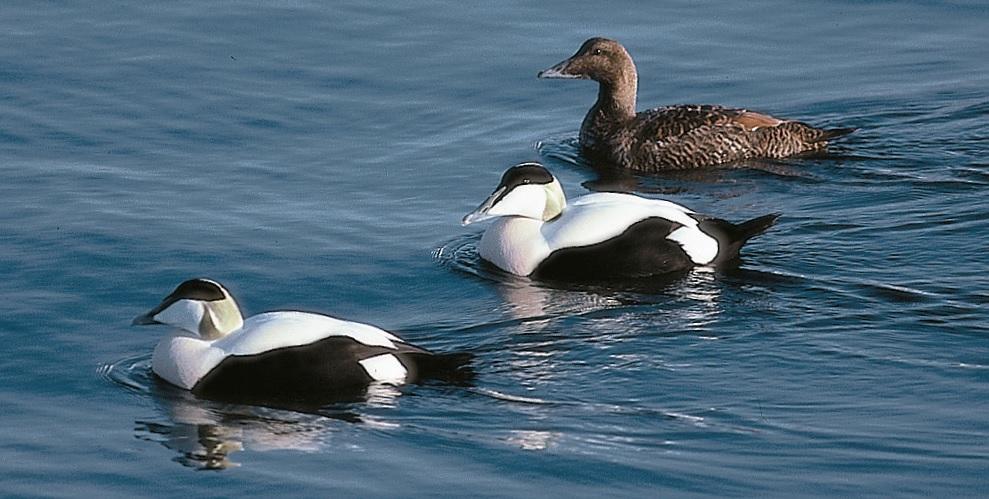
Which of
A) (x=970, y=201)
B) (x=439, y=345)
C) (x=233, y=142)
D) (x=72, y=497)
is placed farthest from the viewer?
(x=233, y=142)

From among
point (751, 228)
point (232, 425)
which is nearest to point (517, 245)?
point (751, 228)

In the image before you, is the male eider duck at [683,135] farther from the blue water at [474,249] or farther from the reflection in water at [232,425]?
the reflection in water at [232,425]

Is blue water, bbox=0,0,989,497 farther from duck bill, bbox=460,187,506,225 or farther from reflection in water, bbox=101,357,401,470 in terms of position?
duck bill, bbox=460,187,506,225

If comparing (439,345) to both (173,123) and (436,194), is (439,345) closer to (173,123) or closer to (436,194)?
(436,194)

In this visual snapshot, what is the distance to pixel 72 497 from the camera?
25.0 feet

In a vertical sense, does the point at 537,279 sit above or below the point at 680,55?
below

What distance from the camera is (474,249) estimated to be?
35.9 ft

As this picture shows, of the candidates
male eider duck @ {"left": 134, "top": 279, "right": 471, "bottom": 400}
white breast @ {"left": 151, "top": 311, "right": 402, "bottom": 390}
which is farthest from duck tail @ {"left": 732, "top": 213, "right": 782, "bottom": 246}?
white breast @ {"left": 151, "top": 311, "right": 402, "bottom": 390}

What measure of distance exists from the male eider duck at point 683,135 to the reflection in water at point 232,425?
460cm

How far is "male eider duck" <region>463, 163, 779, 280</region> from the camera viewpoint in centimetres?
1026

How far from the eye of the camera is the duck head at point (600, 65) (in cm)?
1332

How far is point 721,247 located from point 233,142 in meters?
3.78

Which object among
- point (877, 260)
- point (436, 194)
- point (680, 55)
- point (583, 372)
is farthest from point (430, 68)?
point (583, 372)

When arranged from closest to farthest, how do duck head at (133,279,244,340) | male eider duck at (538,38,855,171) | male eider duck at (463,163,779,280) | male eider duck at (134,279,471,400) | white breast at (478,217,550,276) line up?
male eider duck at (134,279,471,400), duck head at (133,279,244,340), male eider duck at (463,163,779,280), white breast at (478,217,550,276), male eider duck at (538,38,855,171)
